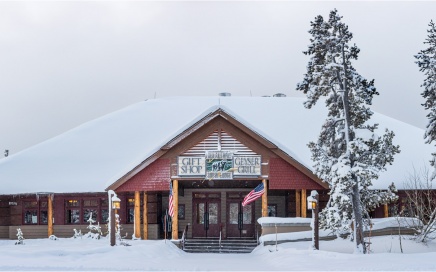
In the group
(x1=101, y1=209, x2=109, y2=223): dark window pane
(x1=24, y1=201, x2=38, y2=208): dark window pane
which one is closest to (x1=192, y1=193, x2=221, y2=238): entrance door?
(x1=101, y1=209, x2=109, y2=223): dark window pane

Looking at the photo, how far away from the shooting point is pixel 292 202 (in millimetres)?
31547

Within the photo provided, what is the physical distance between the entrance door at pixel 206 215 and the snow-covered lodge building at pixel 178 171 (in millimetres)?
58

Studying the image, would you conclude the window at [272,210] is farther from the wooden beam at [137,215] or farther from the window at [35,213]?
the window at [35,213]

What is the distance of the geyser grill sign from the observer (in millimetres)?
26781

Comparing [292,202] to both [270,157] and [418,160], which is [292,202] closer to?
[270,157]

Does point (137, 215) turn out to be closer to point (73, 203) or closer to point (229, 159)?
point (73, 203)

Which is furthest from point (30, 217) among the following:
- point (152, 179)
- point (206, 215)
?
point (206, 215)

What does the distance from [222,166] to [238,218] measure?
19.9ft

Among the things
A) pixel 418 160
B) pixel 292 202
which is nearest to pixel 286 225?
pixel 292 202

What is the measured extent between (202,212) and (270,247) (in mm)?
8114

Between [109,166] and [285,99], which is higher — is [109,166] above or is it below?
below

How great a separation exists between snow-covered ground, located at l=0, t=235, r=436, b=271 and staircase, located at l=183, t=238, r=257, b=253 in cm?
140

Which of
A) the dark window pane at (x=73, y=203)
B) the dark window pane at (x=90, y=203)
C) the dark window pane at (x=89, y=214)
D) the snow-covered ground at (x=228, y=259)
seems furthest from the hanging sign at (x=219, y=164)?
the dark window pane at (x=73, y=203)

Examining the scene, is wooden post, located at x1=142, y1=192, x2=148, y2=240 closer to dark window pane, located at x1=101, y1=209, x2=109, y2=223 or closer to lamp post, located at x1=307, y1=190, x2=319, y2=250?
dark window pane, located at x1=101, y1=209, x2=109, y2=223
